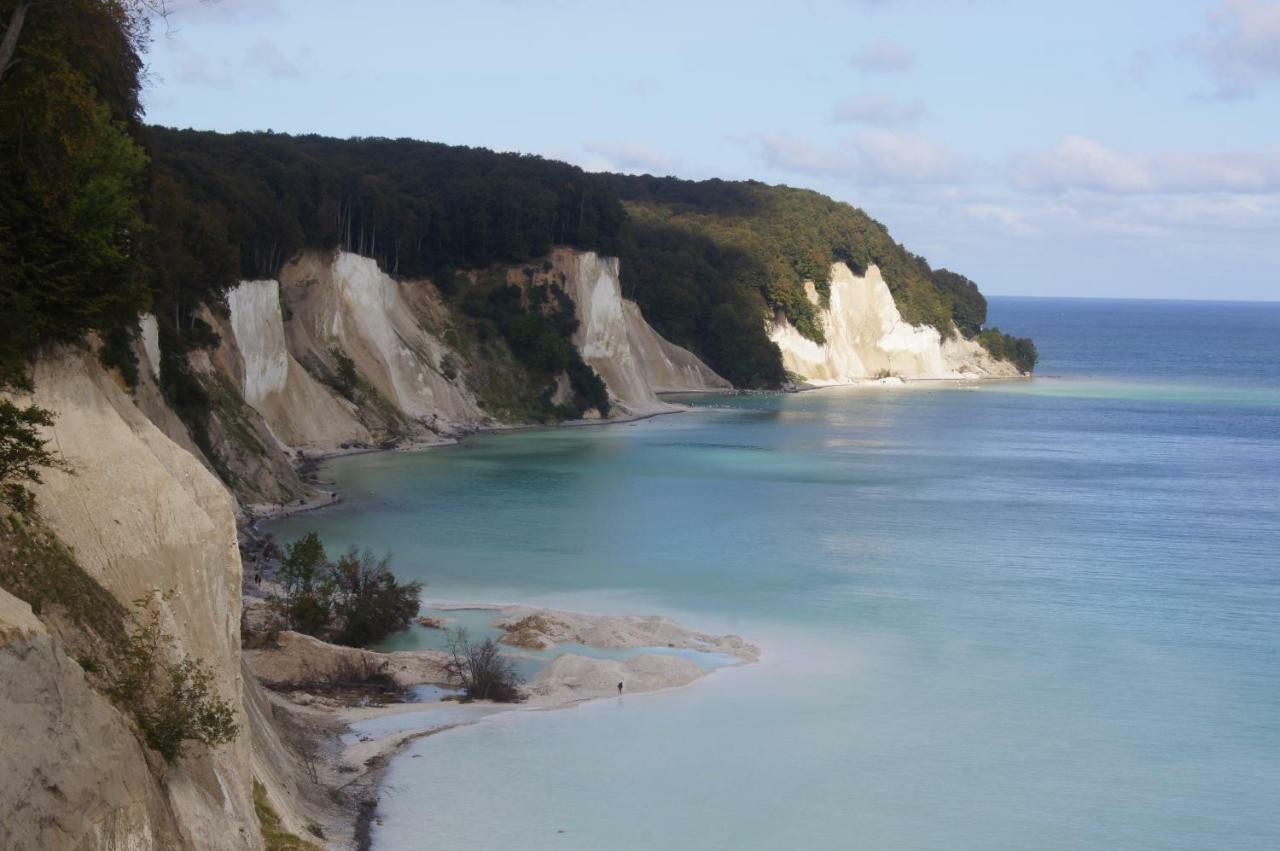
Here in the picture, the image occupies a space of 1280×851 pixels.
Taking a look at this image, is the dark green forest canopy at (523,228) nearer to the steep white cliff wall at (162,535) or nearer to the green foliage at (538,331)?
the green foliage at (538,331)

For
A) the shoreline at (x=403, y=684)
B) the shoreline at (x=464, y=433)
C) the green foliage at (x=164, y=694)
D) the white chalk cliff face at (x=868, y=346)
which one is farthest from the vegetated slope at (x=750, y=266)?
the green foliage at (x=164, y=694)

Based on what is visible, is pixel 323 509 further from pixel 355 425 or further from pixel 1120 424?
pixel 1120 424

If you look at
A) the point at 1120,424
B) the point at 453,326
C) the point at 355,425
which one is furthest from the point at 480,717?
the point at 1120,424

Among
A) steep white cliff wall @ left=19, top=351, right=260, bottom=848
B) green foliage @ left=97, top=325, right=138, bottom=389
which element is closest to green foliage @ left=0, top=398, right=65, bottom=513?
steep white cliff wall @ left=19, top=351, right=260, bottom=848

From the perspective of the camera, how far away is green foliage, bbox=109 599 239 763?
40.7 feet

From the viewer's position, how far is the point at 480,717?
73.4 ft

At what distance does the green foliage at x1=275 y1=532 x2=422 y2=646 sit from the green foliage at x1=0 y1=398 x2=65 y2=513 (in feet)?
47.0

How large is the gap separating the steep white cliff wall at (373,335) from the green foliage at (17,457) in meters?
47.1

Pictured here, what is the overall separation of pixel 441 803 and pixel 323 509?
24444mm

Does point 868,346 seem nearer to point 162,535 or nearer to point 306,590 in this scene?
point 306,590

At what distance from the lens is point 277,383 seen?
53438mm

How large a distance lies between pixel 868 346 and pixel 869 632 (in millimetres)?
90741

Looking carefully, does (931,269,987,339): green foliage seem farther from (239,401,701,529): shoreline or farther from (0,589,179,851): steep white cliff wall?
(0,589,179,851): steep white cliff wall

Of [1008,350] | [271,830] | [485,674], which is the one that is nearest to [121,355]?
[485,674]
